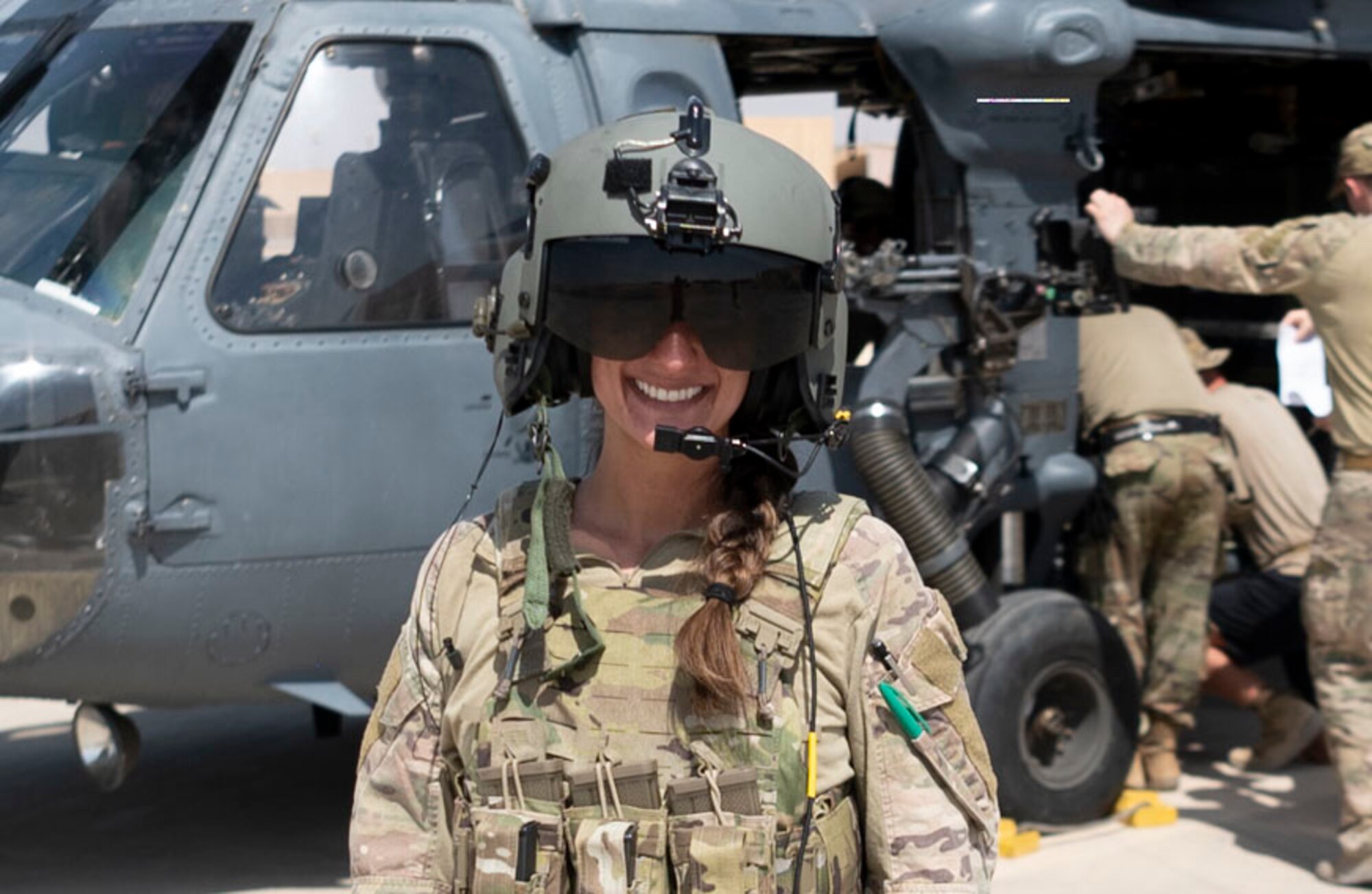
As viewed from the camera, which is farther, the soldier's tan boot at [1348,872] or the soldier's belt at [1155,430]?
the soldier's belt at [1155,430]

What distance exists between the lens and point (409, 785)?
7.41ft

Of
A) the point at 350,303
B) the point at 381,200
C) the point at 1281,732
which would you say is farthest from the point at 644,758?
the point at 1281,732

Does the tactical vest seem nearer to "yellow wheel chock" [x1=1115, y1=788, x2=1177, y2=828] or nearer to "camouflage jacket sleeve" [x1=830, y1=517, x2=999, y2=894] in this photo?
"camouflage jacket sleeve" [x1=830, y1=517, x2=999, y2=894]

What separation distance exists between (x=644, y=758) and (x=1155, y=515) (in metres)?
4.01

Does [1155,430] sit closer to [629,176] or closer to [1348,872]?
[1348,872]

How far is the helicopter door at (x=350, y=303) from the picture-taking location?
4.47 meters

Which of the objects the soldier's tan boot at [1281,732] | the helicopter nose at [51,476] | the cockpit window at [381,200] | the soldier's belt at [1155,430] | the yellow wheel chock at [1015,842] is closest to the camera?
the helicopter nose at [51,476]

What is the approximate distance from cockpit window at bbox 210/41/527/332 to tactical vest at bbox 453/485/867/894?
2.50 metres

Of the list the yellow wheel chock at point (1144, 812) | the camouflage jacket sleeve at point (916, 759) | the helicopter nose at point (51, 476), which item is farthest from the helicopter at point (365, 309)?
the camouflage jacket sleeve at point (916, 759)

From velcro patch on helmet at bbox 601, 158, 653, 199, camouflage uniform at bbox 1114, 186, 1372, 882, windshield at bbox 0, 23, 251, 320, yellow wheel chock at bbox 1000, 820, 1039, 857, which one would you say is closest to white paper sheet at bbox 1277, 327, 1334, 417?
camouflage uniform at bbox 1114, 186, 1372, 882

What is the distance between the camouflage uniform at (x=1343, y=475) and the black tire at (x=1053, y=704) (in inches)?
24.0

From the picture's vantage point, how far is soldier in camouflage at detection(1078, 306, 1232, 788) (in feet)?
19.4

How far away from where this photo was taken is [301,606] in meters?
4.62

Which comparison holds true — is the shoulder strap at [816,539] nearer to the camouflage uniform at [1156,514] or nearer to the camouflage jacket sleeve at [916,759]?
the camouflage jacket sleeve at [916,759]
